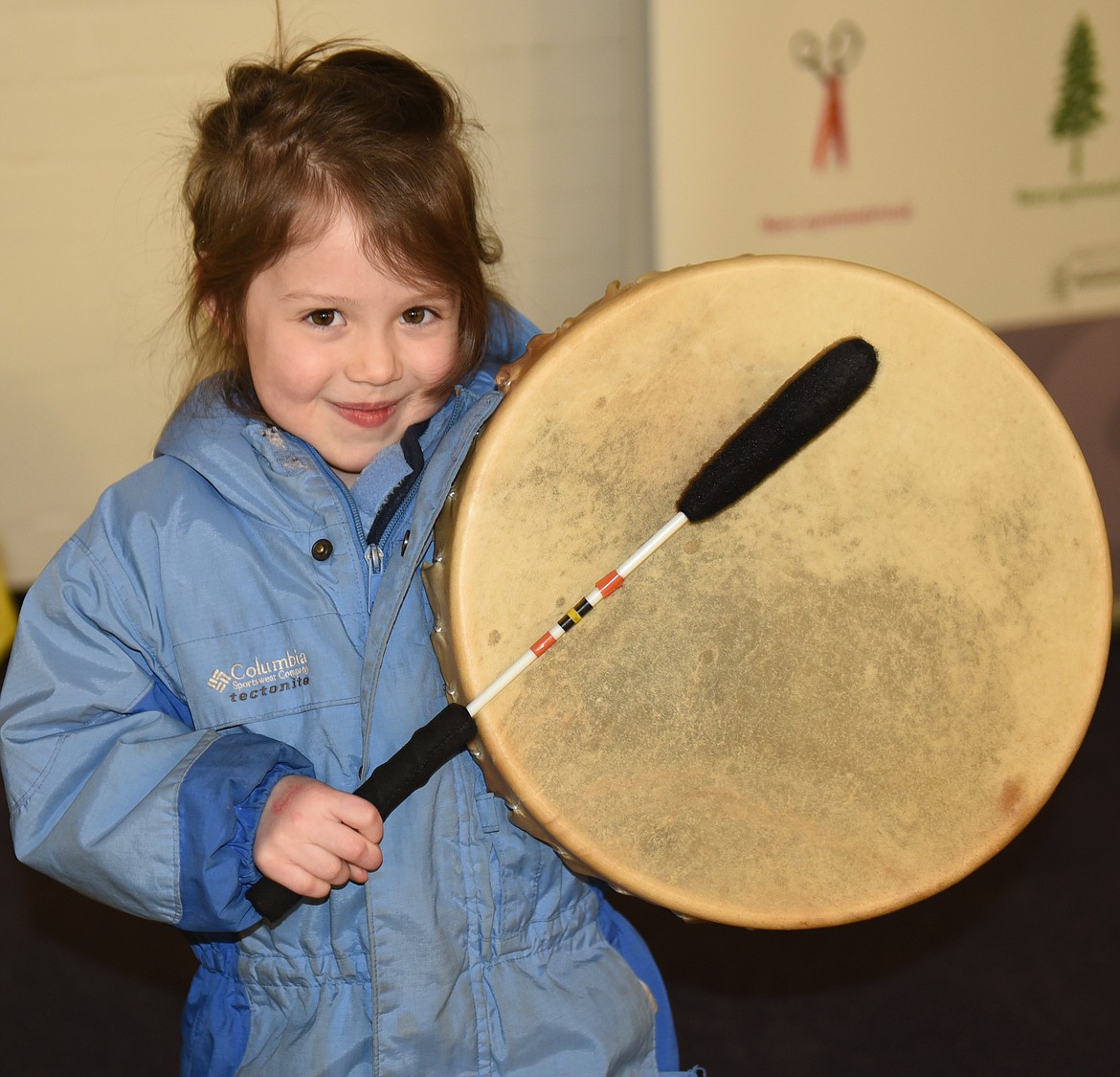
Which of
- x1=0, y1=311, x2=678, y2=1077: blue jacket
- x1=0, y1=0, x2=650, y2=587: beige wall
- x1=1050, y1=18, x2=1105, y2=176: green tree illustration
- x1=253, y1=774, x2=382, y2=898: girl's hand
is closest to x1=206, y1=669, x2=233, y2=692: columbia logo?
x1=0, y1=311, x2=678, y2=1077: blue jacket

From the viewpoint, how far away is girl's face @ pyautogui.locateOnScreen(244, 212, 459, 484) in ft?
3.19

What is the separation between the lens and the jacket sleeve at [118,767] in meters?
0.88

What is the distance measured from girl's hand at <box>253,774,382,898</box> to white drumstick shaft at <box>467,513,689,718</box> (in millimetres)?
118

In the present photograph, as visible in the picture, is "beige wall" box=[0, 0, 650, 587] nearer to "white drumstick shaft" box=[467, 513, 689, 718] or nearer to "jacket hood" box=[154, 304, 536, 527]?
"jacket hood" box=[154, 304, 536, 527]

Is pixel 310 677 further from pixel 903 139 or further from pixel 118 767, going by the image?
pixel 903 139

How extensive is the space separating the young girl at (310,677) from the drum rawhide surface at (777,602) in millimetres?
102

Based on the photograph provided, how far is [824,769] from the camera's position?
A: 2.99 ft

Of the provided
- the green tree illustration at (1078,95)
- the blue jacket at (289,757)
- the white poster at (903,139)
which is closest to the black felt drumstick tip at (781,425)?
the blue jacket at (289,757)

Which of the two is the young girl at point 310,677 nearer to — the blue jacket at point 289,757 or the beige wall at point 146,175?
the blue jacket at point 289,757

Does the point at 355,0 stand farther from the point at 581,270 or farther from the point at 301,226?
the point at 301,226

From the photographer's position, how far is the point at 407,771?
876 mm

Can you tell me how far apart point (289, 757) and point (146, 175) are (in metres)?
1.54

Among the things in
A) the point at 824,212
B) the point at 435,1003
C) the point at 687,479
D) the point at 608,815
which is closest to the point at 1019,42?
the point at 824,212

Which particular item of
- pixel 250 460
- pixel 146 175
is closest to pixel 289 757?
pixel 250 460
